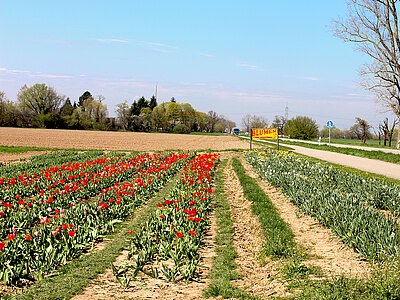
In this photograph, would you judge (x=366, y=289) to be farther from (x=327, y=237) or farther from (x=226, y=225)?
(x=226, y=225)

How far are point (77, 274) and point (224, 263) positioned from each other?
2207 millimetres

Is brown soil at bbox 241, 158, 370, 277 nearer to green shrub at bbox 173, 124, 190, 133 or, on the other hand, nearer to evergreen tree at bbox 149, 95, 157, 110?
green shrub at bbox 173, 124, 190, 133

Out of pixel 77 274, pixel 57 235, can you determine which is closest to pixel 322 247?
pixel 77 274

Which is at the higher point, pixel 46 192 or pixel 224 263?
pixel 46 192

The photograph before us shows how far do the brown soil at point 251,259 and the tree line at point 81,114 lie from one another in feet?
260

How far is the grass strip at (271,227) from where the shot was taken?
5328 millimetres

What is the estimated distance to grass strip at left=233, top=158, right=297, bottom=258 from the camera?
5.33 meters

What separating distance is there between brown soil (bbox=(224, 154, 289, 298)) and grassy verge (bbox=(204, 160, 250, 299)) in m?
0.11

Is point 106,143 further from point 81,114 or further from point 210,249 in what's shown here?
point 81,114

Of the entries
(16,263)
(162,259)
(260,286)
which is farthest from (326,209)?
(16,263)

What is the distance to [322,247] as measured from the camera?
217 inches

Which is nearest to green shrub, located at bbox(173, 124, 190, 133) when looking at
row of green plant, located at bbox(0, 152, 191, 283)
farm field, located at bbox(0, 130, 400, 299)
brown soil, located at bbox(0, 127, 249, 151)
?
brown soil, located at bbox(0, 127, 249, 151)

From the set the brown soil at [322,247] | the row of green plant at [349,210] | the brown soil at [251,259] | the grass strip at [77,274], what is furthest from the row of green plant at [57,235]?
the row of green plant at [349,210]

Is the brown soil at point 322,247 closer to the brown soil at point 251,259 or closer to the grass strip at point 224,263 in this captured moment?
the brown soil at point 251,259
